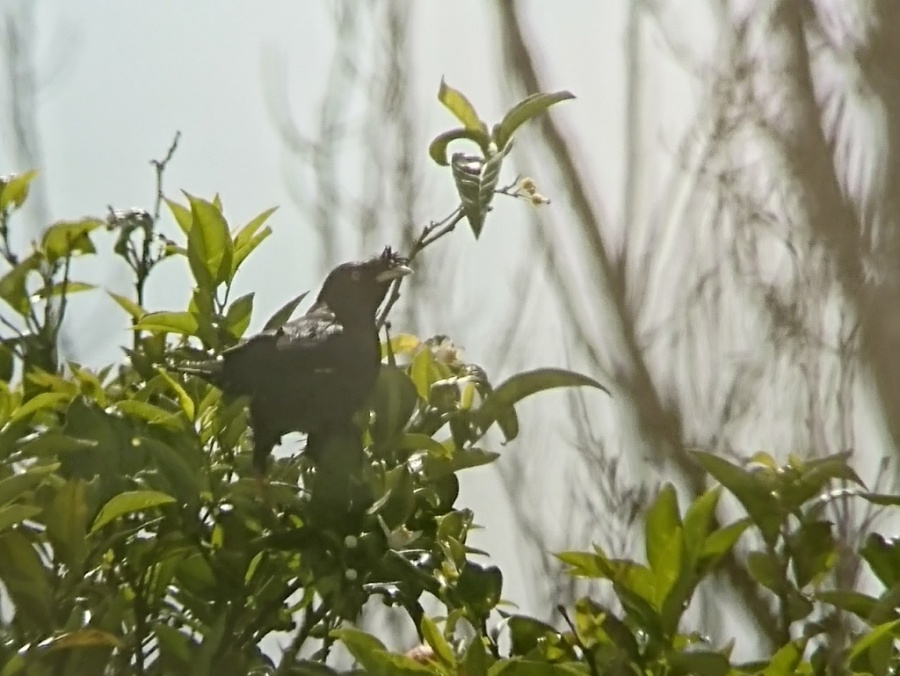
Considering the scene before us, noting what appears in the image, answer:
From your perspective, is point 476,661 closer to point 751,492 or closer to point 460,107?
point 751,492

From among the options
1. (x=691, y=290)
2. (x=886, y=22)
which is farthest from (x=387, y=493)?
(x=886, y=22)

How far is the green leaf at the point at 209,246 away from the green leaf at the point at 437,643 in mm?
260

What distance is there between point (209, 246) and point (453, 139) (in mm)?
169

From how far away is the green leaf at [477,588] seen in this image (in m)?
0.52

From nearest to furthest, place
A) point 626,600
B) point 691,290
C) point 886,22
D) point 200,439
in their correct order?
point 626,600
point 200,439
point 886,22
point 691,290

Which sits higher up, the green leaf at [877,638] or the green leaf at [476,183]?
the green leaf at [476,183]

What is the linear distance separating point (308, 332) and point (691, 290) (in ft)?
1.33

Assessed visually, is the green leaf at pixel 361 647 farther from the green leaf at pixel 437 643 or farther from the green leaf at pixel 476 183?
the green leaf at pixel 476 183

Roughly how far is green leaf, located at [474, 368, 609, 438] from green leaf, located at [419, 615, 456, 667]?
0.13 meters

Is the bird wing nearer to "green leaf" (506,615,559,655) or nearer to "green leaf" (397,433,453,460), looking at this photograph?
"green leaf" (397,433,453,460)

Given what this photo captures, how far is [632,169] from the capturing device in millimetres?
909

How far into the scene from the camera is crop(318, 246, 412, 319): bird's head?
24.4 inches

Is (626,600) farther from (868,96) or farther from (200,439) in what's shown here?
(868,96)

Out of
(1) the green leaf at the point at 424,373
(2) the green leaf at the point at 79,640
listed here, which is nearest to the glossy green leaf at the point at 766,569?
(1) the green leaf at the point at 424,373
